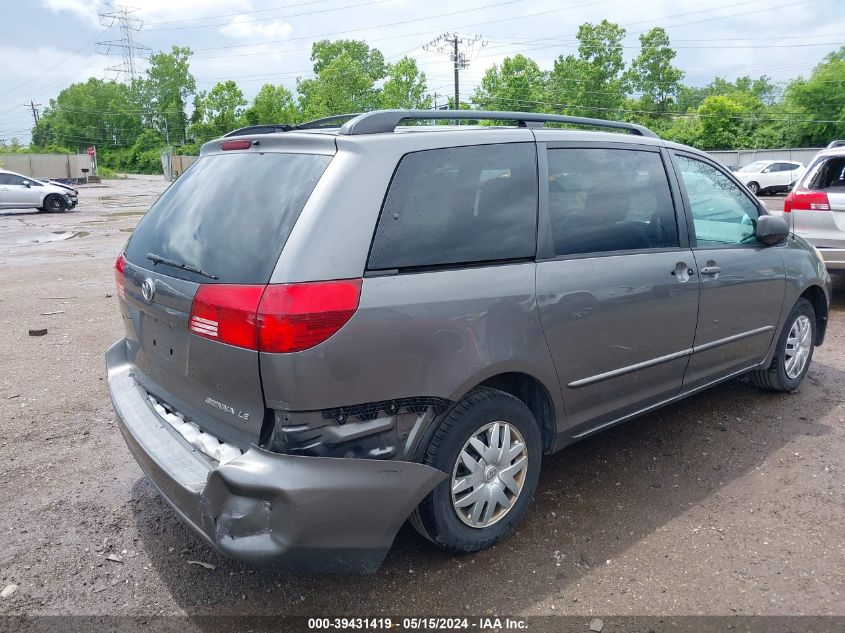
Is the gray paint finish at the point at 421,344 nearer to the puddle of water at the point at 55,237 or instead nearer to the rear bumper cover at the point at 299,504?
the rear bumper cover at the point at 299,504

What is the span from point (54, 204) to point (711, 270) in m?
26.8

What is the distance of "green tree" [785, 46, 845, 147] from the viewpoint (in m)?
49.3

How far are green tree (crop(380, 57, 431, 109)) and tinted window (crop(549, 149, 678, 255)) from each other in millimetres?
53325

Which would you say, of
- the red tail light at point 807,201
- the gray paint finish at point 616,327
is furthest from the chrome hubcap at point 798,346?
the red tail light at point 807,201

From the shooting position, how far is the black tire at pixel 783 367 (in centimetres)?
466

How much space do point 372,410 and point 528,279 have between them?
Answer: 926 millimetres

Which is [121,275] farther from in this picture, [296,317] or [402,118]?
[402,118]

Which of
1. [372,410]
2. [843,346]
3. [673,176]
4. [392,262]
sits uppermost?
[673,176]

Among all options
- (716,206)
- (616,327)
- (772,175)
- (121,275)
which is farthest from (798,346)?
(772,175)

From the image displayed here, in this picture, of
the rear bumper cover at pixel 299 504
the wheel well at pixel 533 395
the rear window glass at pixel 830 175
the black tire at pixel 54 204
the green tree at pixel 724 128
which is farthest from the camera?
the green tree at pixel 724 128

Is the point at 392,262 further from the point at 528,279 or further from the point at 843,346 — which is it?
the point at 843,346

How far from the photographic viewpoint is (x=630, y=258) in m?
3.40

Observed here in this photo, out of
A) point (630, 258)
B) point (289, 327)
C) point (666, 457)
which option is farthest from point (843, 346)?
point (289, 327)

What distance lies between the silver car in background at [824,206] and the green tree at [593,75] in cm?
5803
